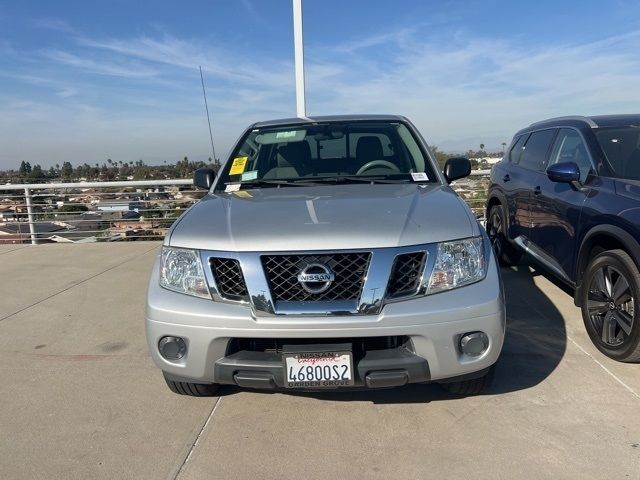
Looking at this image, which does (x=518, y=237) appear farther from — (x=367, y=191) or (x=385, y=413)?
(x=385, y=413)

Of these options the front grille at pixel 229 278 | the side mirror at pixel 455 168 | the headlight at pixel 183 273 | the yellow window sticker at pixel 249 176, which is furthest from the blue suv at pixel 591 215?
the headlight at pixel 183 273

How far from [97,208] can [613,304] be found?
27.7ft

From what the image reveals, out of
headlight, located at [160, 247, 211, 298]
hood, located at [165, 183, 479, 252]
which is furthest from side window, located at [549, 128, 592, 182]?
headlight, located at [160, 247, 211, 298]

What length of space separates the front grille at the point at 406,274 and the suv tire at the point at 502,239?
371 cm

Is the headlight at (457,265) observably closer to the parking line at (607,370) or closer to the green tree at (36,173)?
the parking line at (607,370)

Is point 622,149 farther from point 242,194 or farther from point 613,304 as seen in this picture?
point 242,194

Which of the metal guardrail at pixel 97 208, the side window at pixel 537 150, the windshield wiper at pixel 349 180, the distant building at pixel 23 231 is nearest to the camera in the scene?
the windshield wiper at pixel 349 180

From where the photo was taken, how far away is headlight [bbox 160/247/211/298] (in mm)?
2553

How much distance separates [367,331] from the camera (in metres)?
2.34

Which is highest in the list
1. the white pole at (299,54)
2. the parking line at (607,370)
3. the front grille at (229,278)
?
the white pole at (299,54)

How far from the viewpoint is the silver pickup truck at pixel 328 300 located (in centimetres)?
238

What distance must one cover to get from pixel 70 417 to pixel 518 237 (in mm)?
4449

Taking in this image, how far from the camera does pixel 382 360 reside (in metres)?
2.39

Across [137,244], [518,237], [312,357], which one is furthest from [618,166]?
[137,244]
